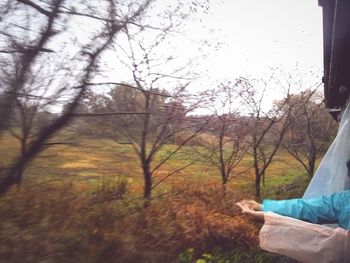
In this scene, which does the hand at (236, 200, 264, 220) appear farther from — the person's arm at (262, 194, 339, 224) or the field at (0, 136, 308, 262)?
the field at (0, 136, 308, 262)

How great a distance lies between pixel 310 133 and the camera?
15180 mm

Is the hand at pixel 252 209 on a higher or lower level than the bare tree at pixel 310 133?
lower

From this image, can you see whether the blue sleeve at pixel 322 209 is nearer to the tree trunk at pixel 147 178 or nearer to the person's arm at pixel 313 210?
the person's arm at pixel 313 210

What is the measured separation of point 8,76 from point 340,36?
10.9 ft

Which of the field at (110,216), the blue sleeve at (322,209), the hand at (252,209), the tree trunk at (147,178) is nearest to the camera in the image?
the blue sleeve at (322,209)

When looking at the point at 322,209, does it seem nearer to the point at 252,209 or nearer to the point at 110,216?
the point at 252,209

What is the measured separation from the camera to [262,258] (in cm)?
603

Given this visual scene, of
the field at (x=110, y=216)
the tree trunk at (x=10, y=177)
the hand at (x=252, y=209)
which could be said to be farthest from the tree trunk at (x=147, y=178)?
the hand at (x=252, y=209)

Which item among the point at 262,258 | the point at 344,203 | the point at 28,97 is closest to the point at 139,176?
the point at 262,258

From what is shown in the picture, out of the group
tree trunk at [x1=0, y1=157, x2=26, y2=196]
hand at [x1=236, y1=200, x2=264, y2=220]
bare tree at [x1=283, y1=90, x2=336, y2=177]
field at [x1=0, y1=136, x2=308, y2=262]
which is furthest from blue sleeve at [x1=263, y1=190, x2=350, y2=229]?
bare tree at [x1=283, y1=90, x2=336, y2=177]

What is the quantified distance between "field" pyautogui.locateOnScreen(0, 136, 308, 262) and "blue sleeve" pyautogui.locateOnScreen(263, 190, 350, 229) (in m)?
2.54

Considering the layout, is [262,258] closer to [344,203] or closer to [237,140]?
[344,203]

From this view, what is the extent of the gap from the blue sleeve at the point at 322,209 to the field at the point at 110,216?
8.34 feet

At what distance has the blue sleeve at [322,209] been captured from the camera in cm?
268
